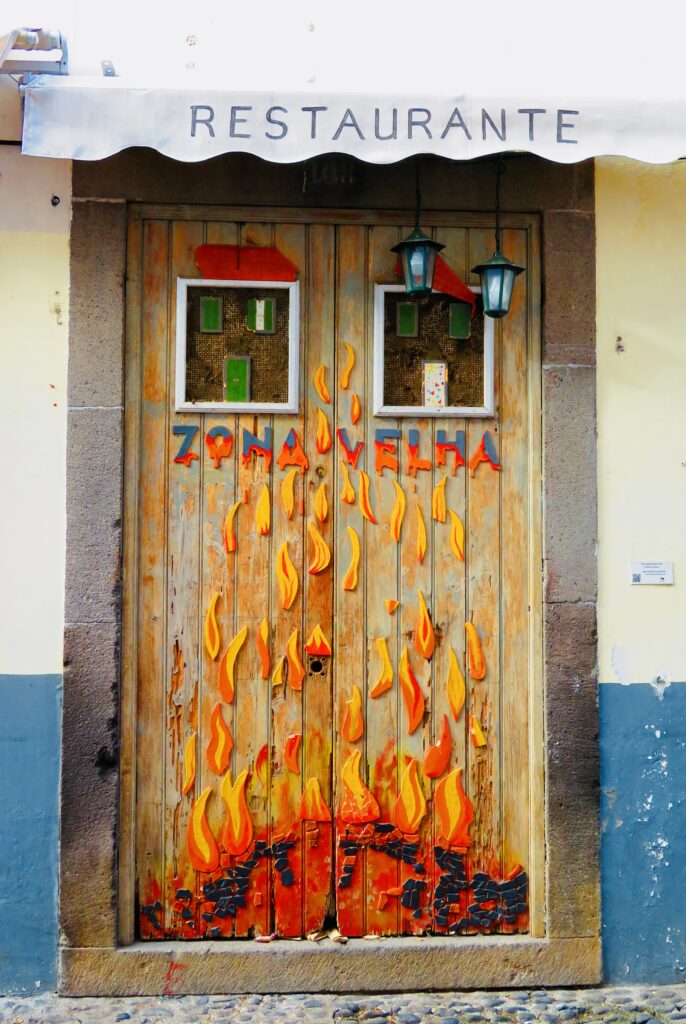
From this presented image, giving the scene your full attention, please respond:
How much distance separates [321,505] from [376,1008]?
200 cm

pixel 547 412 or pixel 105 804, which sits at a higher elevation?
pixel 547 412

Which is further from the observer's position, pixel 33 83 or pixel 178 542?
pixel 178 542

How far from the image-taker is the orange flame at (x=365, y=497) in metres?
3.95

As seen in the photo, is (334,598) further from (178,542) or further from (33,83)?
(33,83)

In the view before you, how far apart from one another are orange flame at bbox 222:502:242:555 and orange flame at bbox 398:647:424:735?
85 cm

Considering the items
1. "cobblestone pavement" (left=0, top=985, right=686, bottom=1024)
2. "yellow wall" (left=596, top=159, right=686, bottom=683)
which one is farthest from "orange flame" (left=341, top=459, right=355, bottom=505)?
"cobblestone pavement" (left=0, top=985, right=686, bottom=1024)

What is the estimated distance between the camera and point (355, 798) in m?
3.90

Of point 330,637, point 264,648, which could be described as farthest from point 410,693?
point 264,648

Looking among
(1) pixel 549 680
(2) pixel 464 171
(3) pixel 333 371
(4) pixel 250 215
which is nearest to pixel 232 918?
(1) pixel 549 680

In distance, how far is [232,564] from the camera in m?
3.93

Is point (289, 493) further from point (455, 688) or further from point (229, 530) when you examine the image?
point (455, 688)

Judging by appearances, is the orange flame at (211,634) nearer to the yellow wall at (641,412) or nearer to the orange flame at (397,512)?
the orange flame at (397,512)

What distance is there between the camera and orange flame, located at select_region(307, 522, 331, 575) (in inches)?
155

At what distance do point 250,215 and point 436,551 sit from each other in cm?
163
